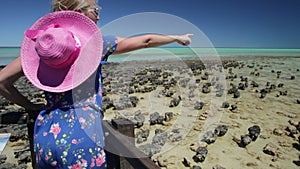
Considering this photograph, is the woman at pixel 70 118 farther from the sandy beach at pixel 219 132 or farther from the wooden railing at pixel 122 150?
the sandy beach at pixel 219 132

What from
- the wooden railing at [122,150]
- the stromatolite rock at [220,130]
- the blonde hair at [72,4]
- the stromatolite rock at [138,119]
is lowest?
the stromatolite rock at [138,119]

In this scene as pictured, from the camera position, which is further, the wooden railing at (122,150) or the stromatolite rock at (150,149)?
the stromatolite rock at (150,149)

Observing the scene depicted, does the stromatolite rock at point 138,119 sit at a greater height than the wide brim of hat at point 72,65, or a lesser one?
lesser

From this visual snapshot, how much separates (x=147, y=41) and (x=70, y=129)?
2.49ft

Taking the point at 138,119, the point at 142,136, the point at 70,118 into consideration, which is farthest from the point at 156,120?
the point at 70,118

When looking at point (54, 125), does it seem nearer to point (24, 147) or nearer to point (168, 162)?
point (168, 162)

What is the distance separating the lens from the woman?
1832 millimetres

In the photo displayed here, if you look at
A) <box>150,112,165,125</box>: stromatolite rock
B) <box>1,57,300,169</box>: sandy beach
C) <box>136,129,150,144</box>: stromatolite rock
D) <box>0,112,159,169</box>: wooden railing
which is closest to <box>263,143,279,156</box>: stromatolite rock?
<box>1,57,300,169</box>: sandy beach

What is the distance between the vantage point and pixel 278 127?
6793 mm

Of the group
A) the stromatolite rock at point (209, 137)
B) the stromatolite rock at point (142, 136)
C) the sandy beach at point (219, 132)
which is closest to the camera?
the sandy beach at point (219, 132)

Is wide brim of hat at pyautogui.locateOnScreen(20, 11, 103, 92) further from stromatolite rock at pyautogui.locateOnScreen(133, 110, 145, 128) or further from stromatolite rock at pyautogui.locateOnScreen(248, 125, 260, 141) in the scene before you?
stromatolite rock at pyautogui.locateOnScreen(133, 110, 145, 128)

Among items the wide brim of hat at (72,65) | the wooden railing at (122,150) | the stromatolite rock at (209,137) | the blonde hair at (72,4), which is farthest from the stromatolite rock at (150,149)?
the blonde hair at (72,4)

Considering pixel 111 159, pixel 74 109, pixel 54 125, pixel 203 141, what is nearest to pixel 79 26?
pixel 74 109

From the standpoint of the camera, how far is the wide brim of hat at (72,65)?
1.75 metres
